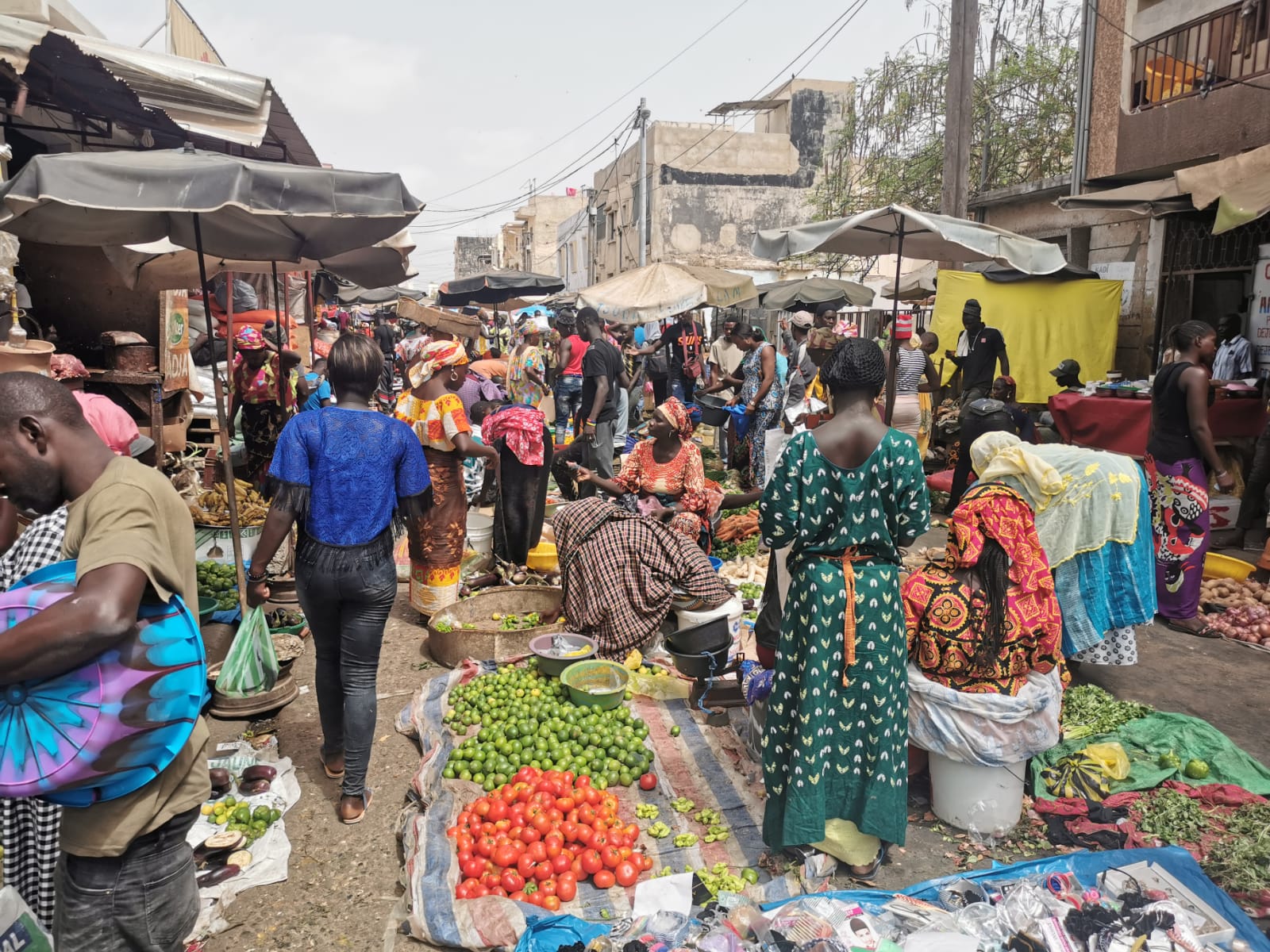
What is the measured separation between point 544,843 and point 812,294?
13.7m

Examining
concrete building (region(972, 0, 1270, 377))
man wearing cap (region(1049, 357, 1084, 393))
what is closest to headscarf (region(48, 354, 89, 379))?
concrete building (region(972, 0, 1270, 377))

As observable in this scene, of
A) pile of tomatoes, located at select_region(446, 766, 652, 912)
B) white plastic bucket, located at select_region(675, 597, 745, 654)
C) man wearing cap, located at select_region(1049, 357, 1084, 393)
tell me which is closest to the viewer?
pile of tomatoes, located at select_region(446, 766, 652, 912)

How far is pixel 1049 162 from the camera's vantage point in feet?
52.3

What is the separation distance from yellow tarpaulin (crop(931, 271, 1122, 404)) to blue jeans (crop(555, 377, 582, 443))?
5733 millimetres

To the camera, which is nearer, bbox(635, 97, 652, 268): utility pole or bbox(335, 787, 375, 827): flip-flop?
bbox(335, 787, 375, 827): flip-flop

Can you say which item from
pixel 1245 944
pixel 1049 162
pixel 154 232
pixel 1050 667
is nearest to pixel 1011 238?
pixel 1050 667

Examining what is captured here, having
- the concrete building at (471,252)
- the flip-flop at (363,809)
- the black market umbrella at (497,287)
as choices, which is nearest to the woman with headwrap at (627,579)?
the flip-flop at (363,809)

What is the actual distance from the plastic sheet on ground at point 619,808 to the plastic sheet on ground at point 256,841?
1.76ft

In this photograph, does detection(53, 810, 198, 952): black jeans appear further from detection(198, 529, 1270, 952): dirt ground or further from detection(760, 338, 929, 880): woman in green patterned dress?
detection(760, 338, 929, 880): woman in green patterned dress

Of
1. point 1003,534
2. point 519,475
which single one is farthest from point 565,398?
point 1003,534

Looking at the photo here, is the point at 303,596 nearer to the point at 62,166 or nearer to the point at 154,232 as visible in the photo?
the point at 62,166

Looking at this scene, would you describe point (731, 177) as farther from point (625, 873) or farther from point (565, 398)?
point (625, 873)

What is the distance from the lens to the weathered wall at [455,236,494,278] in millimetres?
76825

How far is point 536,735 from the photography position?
450cm
